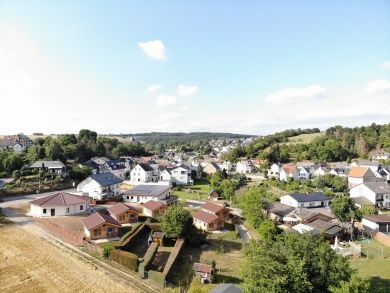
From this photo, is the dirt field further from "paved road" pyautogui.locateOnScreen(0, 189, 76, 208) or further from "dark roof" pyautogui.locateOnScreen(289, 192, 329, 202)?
"dark roof" pyautogui.locateOnScreen(289, 192, 329, 202)

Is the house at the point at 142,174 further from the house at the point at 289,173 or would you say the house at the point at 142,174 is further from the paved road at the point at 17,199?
the house at the point at 289,173

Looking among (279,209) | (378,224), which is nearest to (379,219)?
(378,224)

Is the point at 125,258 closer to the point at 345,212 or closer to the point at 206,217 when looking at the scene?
the point at 206,217

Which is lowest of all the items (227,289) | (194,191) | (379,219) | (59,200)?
(194,191)

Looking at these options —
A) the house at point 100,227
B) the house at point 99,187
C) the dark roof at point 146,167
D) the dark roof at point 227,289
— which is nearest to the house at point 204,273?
the dark roof at point 227,289

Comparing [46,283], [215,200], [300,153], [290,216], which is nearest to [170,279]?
[46,283]

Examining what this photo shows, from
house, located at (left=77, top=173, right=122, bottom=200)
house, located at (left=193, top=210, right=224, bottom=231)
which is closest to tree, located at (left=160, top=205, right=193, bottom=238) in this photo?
house, located at (left=193, top=210, right=224, bottom=231)
